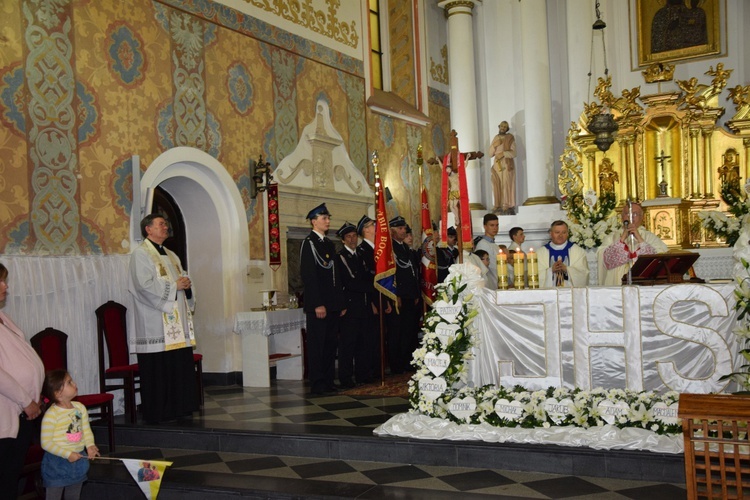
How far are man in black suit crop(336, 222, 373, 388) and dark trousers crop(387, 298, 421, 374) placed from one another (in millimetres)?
633

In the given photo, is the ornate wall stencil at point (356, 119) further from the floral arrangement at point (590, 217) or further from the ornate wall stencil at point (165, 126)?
the ornate wall stencil at point (165, 126)

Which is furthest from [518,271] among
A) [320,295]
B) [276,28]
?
[276,28]

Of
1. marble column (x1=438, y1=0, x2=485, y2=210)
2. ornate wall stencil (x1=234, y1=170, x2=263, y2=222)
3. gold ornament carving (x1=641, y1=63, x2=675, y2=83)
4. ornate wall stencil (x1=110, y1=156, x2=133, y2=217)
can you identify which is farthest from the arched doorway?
gold ornament carving (x1=641, y1=63, x2=675, y2=83)

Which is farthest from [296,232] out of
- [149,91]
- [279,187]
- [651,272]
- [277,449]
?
[651,272]

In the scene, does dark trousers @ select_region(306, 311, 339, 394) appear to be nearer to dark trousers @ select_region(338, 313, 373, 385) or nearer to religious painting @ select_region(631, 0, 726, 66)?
dark trousers @ select_region(338, 313, 373, 385)

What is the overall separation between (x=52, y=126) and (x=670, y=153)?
355 inches

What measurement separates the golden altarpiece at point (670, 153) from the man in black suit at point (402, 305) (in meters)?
3.86

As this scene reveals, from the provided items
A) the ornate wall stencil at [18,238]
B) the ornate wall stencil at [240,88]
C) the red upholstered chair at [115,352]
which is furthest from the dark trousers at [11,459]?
the ornate wall stencil at [240,88]

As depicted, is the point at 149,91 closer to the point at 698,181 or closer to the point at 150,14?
the point at 150,14

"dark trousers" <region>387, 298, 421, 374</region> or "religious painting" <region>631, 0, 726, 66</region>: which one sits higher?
"religious painting" <region>631, 0, 726, 66</region>

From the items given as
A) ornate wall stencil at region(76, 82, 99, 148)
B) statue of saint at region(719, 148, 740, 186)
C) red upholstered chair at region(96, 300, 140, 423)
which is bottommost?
red upholstered chair at region(96, 300, 140, 423)

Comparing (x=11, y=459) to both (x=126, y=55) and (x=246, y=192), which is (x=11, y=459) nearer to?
(x=126, y=55)

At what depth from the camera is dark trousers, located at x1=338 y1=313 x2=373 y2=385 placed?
28.2 ft

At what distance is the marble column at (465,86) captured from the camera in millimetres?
14109
